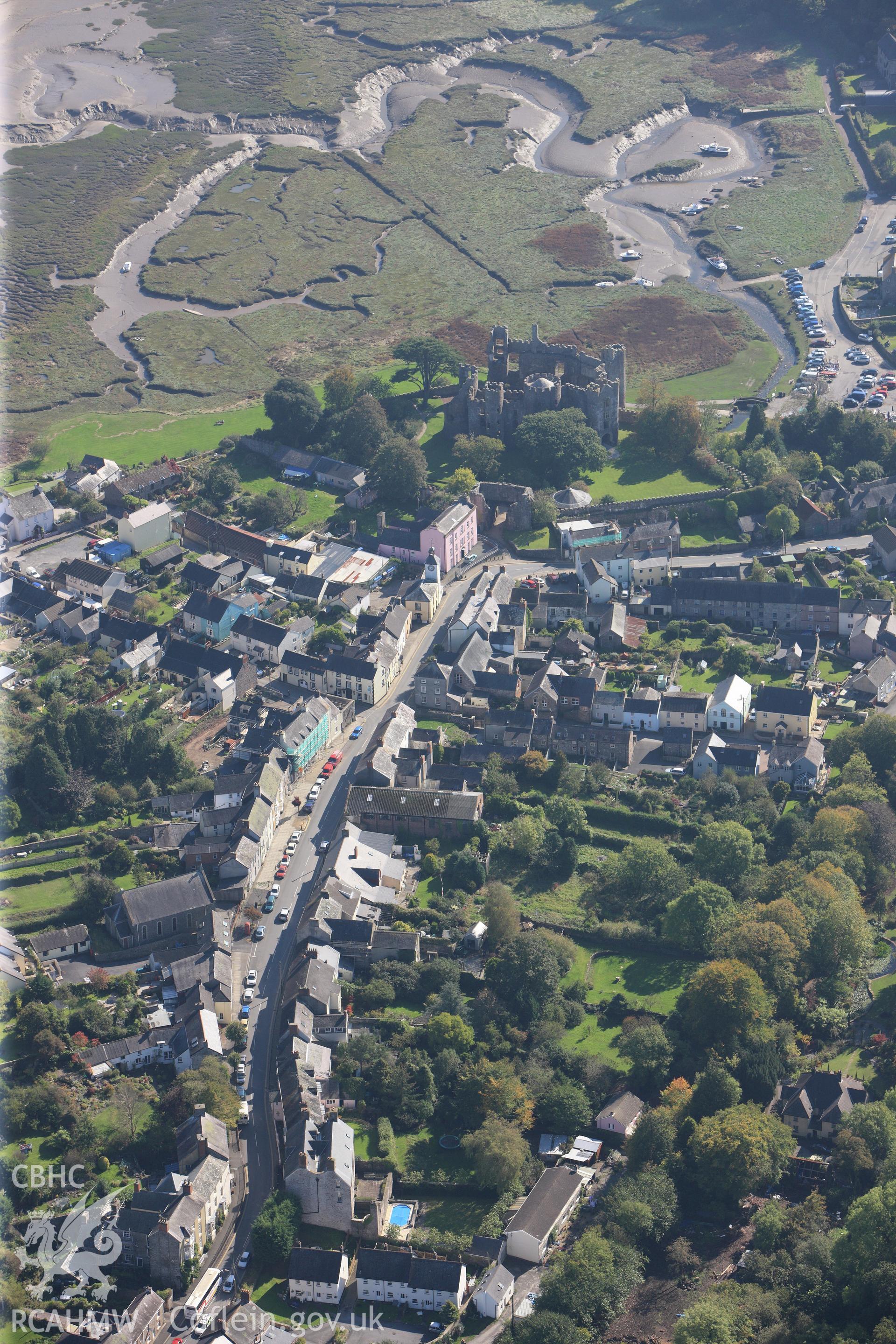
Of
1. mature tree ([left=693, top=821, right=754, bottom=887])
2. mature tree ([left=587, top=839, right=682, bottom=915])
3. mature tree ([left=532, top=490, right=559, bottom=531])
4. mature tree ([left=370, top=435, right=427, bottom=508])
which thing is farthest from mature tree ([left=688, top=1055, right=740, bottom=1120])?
mature tree ([left=370, top=435, right=427, bottom=508])

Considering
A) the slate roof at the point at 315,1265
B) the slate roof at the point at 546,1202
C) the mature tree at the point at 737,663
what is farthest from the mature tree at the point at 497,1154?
the mature tree at the point at 737,663

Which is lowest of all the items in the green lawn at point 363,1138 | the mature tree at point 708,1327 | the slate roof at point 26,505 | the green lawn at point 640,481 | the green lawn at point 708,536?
the slate roof at point 26,505

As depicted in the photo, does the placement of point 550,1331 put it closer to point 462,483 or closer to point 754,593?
point 754,593

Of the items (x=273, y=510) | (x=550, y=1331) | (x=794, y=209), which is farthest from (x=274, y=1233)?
(x=794, y=209)

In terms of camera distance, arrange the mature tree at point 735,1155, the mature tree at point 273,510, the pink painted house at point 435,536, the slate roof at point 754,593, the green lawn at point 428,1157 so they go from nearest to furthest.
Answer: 1. the mature tree at point 735,1155
2. the green lawn at point 428,1157
3. the slate roof at point 754,593
4. the pink painted house at point 435,536
5. the mature tree at point 273,510

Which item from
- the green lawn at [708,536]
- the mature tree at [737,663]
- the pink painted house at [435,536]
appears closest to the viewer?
the mature tree at [737,663]

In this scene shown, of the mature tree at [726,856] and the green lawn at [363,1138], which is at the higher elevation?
the mature tree at [726,856]

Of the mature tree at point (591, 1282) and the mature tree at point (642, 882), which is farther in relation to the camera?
the mature tree at point (642, 882)

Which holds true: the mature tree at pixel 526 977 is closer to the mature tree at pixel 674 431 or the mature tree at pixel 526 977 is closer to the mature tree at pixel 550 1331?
the mature tree at pixel 550 1331
